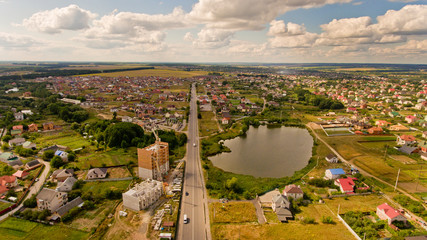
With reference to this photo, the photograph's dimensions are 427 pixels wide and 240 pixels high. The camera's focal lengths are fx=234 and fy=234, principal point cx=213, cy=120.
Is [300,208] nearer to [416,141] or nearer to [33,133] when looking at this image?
[416,141]

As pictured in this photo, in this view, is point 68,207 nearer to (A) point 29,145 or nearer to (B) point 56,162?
(B) point 56,162

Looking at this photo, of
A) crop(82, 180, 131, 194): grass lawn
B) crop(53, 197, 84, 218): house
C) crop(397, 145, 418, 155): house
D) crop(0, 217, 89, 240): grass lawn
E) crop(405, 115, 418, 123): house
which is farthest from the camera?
crop(405, 115, 418, 123): house

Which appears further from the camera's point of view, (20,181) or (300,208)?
(20,181)

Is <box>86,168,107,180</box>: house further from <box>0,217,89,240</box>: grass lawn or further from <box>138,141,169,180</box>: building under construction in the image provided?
<box>0,217,89,240</box>: grass lawn

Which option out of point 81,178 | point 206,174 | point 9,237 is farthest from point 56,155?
point 206,174

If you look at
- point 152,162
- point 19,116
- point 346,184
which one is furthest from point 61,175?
point 19,116

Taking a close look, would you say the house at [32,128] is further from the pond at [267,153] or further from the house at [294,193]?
the house at [294,193]

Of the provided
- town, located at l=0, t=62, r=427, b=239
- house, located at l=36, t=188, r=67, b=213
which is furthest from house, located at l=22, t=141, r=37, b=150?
house, located at l=36, t=188, r=67, b=213
